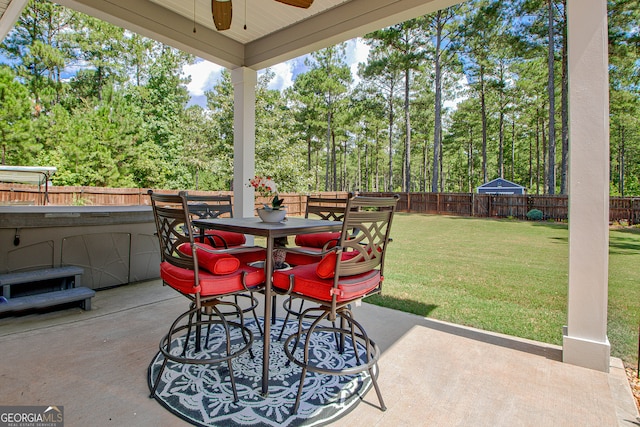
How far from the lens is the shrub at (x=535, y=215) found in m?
11.5

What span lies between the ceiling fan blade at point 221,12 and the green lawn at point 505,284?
2.81 meters

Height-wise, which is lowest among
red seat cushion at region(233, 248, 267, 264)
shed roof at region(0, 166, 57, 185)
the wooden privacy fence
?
red seat cushion at region(233, 248, 267, 264)

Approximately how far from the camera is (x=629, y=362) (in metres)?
2.09

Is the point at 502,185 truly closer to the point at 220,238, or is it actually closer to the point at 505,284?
the point at 505,284

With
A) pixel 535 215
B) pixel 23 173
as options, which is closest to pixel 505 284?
pixel 23 173

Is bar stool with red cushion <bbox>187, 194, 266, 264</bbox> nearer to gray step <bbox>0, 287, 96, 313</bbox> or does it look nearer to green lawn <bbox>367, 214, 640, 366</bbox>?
gray step <bbox>0, 287, 96, 313</bbox>

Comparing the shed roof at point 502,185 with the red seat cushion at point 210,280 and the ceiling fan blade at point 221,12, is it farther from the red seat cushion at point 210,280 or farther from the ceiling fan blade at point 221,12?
the red seat cushion at point 210,280

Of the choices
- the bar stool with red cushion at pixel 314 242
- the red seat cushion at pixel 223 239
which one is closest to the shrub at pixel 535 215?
the bar stool with red cushion at pixel 314 242

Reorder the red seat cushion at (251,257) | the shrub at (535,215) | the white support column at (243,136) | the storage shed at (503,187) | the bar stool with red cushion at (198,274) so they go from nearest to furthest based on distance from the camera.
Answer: the bar stool with red cushion at (198,274) → the red seat cushion at (251,257) → the white support column at (243,136) → the shrub at (535,215) → the storage shed at (503,187)

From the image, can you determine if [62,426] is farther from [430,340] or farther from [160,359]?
[430,340]

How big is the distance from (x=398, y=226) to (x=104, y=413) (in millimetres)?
9361

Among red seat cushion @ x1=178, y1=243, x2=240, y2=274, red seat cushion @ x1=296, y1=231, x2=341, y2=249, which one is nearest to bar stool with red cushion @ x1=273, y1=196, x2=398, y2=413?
red seat cushion @ x1=178, y1=243, x2=240, y2=274

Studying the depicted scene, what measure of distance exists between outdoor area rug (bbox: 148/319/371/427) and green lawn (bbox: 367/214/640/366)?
1422mm

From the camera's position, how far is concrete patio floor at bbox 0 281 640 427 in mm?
1503
